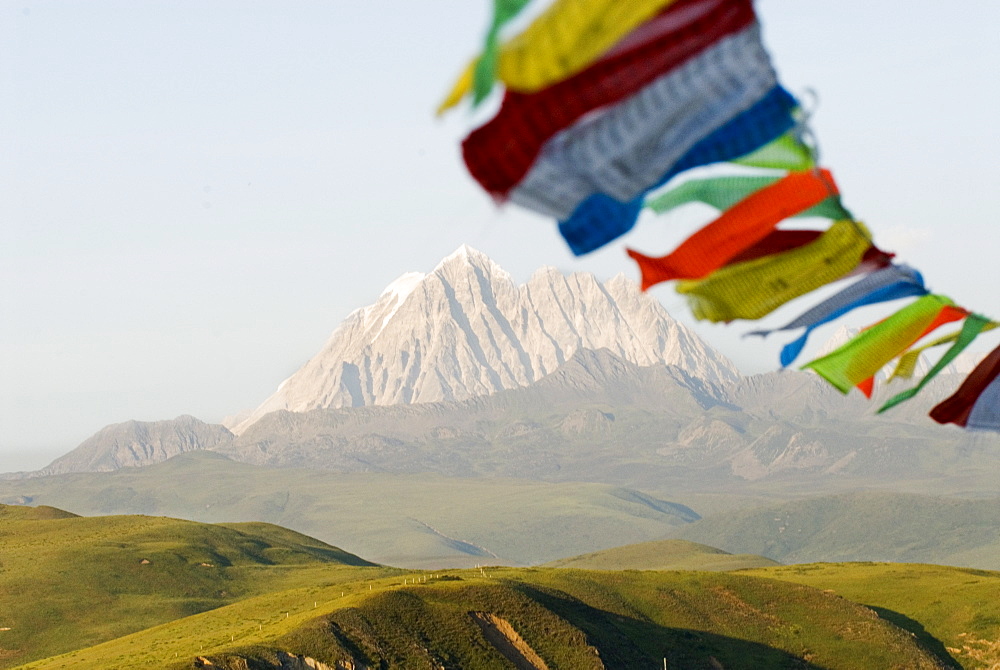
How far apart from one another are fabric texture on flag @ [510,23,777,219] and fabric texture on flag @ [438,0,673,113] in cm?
62

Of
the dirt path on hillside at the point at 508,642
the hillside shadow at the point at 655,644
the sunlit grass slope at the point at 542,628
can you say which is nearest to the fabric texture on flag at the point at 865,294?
the sunlit grass slope at the point at 542,628

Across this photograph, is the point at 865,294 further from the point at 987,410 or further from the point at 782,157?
the point at 987,410

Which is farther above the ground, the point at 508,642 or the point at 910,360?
the point at 910,360

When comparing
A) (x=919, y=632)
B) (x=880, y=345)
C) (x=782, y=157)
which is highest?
(x=782, y=157)

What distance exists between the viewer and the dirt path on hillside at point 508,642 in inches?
3632

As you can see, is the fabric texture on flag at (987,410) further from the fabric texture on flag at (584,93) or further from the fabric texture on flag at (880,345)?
the fabric texture on flag at (584,93)

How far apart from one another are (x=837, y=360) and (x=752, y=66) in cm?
693

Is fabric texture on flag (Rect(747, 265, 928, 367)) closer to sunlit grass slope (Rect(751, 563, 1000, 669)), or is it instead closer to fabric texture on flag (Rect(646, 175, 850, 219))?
fabric texture on flag (Rect(646, 175, 850, 219))

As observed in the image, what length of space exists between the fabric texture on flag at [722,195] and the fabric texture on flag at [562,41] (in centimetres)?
361

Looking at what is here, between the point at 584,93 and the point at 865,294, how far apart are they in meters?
6.39

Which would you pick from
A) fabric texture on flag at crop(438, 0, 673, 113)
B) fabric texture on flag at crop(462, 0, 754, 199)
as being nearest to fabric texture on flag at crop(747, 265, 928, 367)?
fabric texture on flag at crop(462, 0, 754, 199)

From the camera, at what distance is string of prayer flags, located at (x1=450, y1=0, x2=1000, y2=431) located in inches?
370

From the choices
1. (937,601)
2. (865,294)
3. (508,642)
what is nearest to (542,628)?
(508,642)

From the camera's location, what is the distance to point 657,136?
34.1 feet
